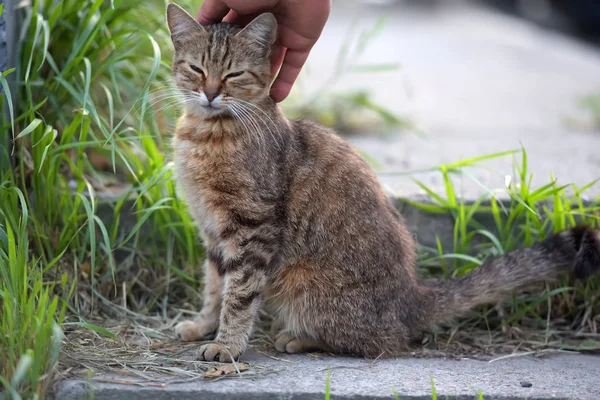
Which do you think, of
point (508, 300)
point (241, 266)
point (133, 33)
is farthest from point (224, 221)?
point (508, 300)

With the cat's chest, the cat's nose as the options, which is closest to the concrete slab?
the cat's chest

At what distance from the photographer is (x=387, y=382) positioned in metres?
→ 2.86

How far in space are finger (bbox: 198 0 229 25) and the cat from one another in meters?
0.16

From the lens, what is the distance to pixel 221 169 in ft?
10.7

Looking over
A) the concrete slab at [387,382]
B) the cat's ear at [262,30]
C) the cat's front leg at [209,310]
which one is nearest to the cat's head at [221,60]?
the cat's ear at [262,30]

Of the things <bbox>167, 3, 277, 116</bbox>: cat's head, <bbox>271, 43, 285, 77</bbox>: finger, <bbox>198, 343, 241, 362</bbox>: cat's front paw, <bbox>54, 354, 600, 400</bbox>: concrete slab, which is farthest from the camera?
<bbox>271, 43, 285, 77</bbox>: finger

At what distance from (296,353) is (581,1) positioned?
397 inches

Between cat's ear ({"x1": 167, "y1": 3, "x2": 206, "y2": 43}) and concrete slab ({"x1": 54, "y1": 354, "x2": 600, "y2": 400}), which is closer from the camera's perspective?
concrete slab ({"x1": 54, "y1": 354, "x2": 600, "y2": 400})

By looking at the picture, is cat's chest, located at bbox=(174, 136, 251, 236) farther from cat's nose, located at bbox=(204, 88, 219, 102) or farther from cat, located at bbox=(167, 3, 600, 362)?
A: cat's nose, located at bbox=(204, 88, 219, 102)

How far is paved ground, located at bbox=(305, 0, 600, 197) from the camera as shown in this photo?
16.7ft

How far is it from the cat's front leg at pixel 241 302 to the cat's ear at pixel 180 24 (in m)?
1.02

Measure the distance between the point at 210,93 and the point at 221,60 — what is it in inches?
6.9

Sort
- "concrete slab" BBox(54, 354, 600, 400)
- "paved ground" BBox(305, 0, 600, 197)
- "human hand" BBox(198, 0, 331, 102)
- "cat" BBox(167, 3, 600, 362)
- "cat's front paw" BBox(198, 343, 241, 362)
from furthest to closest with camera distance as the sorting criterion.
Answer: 1. "paved ground" BBox(305, 0, 600, 197)
2. "human hand" BBox(198, 0, 331, 102)
3. "cat" BBox(167, 3, 600, 362)
4. "cat's front paw" BBox(198, 343, 241, 362)
5. "concrete slab" BBox(54, 354, 600, 400)

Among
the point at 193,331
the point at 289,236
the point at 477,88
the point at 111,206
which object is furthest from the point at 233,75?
the point at 477,88
